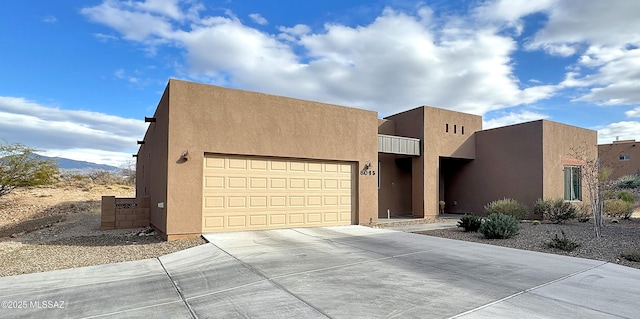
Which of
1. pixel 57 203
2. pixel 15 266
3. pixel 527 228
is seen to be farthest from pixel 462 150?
pixel 57 203

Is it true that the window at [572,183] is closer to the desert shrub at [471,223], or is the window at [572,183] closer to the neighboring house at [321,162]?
the neighboring house at [321,162]

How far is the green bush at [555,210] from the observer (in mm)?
13695

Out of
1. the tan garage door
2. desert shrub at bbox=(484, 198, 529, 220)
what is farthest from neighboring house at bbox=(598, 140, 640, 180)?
the tan garage door

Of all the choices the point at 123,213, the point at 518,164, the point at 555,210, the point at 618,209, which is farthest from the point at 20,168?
the point at 618,209

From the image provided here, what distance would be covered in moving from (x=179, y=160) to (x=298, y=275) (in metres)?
5.53

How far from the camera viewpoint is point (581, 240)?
30.9ft

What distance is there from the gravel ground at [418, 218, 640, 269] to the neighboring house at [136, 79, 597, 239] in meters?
3.92

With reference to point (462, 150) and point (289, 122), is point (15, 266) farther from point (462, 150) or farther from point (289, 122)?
point (462, 150)

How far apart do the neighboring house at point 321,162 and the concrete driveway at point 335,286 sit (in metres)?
2.55

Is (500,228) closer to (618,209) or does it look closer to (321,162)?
(321,162)

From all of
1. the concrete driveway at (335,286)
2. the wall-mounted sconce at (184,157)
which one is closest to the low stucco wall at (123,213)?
the wall-mounted sconce at (184,157)

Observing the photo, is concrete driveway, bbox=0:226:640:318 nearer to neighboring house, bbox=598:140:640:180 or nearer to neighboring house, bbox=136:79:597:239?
neighboring house, bbox=136:79:597:239

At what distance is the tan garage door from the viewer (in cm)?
1032

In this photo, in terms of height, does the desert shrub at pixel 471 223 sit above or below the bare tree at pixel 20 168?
below
